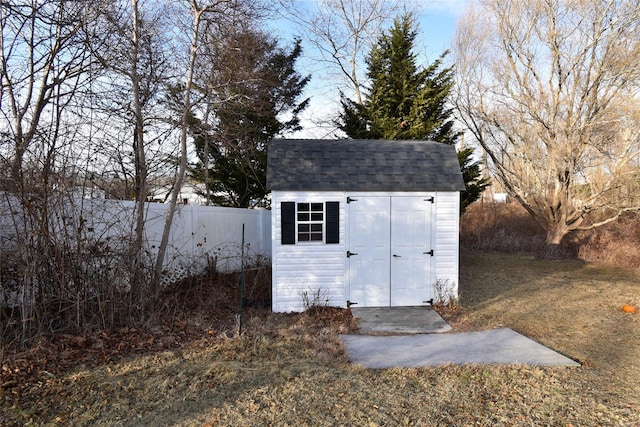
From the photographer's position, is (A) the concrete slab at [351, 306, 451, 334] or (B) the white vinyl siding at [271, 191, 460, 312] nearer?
(A) the concrete slab at [351, 306, 451, 334]

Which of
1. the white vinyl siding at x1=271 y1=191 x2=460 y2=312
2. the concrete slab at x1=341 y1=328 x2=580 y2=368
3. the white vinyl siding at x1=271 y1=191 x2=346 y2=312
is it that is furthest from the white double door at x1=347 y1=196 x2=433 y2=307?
the concrete slab at x1=341 y1=328 x2=580 y2=368

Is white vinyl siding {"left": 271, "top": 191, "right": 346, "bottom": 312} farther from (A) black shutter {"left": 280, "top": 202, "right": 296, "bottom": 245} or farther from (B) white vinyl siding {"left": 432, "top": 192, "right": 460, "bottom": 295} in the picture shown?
(B) white vinyl siding {"left": 432, "top": 192, "right": 460, "bottom": 295}

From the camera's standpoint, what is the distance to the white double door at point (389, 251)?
7.96 metres

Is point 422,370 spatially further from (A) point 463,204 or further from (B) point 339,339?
(A) point 463,204

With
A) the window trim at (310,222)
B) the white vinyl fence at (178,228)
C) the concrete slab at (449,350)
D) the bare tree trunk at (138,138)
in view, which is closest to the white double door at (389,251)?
the window trim at (310,222)

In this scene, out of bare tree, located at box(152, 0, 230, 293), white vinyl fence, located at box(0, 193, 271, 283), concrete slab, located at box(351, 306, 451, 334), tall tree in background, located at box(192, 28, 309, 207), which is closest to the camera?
white vinyl fence, located at box(0, 193, 271, 283)

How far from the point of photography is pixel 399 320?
7277 mm

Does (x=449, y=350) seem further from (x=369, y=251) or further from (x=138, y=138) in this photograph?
(x=138, y=138)

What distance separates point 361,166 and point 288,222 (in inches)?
70.2

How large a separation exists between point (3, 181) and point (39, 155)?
1.69 ft

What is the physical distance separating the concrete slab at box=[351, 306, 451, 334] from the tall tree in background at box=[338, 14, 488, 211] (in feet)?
22.8

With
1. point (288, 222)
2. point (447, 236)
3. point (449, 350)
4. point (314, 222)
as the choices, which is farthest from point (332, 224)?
point (449, 350)

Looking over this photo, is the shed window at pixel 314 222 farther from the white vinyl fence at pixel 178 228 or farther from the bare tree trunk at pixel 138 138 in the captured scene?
the bare tree trunk at pixel 138 138

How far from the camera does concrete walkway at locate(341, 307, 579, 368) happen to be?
5.27 metres
